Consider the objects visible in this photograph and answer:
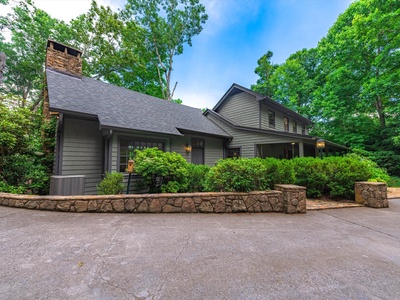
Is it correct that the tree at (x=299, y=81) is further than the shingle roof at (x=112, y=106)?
Yes

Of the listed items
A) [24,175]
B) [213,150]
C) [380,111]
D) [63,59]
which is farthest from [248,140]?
[380,111]

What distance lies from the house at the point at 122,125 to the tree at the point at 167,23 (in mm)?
10191

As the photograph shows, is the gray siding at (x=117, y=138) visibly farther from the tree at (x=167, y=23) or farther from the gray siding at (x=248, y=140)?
the tree at (x=167, y=23)

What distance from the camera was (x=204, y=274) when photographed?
1.97m

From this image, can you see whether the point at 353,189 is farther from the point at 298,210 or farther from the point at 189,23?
the point at 189,23

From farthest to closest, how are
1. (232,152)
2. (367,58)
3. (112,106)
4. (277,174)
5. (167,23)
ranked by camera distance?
(167,23) → (367,58) → (232,152) → (112,106) → (277,174)

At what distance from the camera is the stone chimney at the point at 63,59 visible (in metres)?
7.75

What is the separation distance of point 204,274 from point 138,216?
249 centimetres

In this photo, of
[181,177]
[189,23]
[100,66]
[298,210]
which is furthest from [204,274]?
[189,23]

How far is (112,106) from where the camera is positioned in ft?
23.7

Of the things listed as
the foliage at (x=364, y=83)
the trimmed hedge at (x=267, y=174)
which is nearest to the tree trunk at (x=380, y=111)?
the foliage at (x=364, y=83)

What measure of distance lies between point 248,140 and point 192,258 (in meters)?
8.43

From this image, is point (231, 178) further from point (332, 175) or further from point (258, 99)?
point (258, 99)

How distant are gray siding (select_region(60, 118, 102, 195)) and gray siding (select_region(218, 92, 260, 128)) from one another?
8915 millimetres
